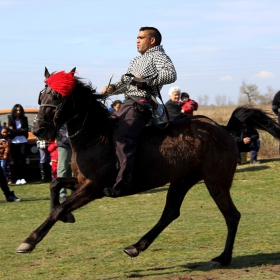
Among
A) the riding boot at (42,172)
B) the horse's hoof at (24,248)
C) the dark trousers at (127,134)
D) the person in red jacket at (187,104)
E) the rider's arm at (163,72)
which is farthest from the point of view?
the riding boot at (42,172)

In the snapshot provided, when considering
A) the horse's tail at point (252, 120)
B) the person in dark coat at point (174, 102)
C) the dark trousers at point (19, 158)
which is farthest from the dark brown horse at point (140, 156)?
the dark trousers at point (19, 158)

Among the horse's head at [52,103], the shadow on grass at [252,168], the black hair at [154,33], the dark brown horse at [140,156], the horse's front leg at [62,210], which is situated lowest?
the shadow on grass at [252,168]

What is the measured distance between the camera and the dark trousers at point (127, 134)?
24.8 feet

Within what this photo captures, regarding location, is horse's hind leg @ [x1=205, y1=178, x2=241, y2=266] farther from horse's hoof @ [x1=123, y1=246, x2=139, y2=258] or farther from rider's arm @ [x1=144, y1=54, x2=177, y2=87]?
rider's arm @ [x1=144, y1=54, x2=177, y2=87]

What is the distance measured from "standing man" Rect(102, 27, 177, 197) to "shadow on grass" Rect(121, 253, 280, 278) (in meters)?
1.00

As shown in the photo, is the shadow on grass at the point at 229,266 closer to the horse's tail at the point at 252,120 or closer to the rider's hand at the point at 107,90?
the horse's tail at the point at 252,120

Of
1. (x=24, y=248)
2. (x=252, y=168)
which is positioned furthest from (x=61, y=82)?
(x=252, y=168)

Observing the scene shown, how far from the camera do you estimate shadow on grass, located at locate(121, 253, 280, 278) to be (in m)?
7.61

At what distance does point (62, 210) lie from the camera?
729 centimetres

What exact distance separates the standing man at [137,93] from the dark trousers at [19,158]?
11.4 metres

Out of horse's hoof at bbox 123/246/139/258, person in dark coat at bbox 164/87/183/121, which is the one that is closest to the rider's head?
horse's hoof at bbox 123/246/139/258

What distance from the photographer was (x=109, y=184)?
7633 millimetres

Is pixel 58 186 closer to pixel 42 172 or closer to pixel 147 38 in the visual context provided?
pixel 147 38

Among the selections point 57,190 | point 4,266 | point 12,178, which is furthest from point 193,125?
point 12,178
